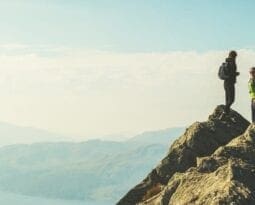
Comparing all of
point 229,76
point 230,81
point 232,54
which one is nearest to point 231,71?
point 229,76

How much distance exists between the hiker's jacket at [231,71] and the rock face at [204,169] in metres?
1.62

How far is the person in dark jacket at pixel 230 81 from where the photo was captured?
27152mm

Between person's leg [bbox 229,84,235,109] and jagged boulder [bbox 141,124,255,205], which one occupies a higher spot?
person's leg [bbox 229,84,235,109]

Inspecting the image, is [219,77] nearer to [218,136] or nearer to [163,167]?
[218,136]

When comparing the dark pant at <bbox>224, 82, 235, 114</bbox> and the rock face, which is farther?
the dark pant at <bbox>224, 82, 235, 114</bbox>

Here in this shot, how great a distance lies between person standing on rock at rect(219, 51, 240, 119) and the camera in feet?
89.2

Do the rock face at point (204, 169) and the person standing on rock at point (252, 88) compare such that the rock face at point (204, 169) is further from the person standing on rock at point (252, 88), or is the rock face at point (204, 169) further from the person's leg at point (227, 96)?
the person standing on rock at point (252, 88)

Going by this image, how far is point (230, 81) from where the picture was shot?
27953 mm

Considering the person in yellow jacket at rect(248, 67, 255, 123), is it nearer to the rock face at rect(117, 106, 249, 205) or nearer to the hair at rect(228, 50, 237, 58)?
the rock face at rect(117, 106, 249, 205)

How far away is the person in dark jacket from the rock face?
493 millimetres

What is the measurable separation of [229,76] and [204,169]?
10190 millimetres

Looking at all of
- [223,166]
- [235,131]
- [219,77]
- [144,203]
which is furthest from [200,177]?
[219,77]

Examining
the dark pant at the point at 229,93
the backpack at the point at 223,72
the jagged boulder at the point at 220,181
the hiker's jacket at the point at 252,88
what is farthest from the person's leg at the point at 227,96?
the jagged boulder at the point at 220,181

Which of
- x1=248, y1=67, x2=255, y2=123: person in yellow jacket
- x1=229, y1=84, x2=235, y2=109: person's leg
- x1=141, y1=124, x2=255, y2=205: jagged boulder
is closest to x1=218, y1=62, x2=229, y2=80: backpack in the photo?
x1=229, y1=84, x2=235, y2=109: person's leg
